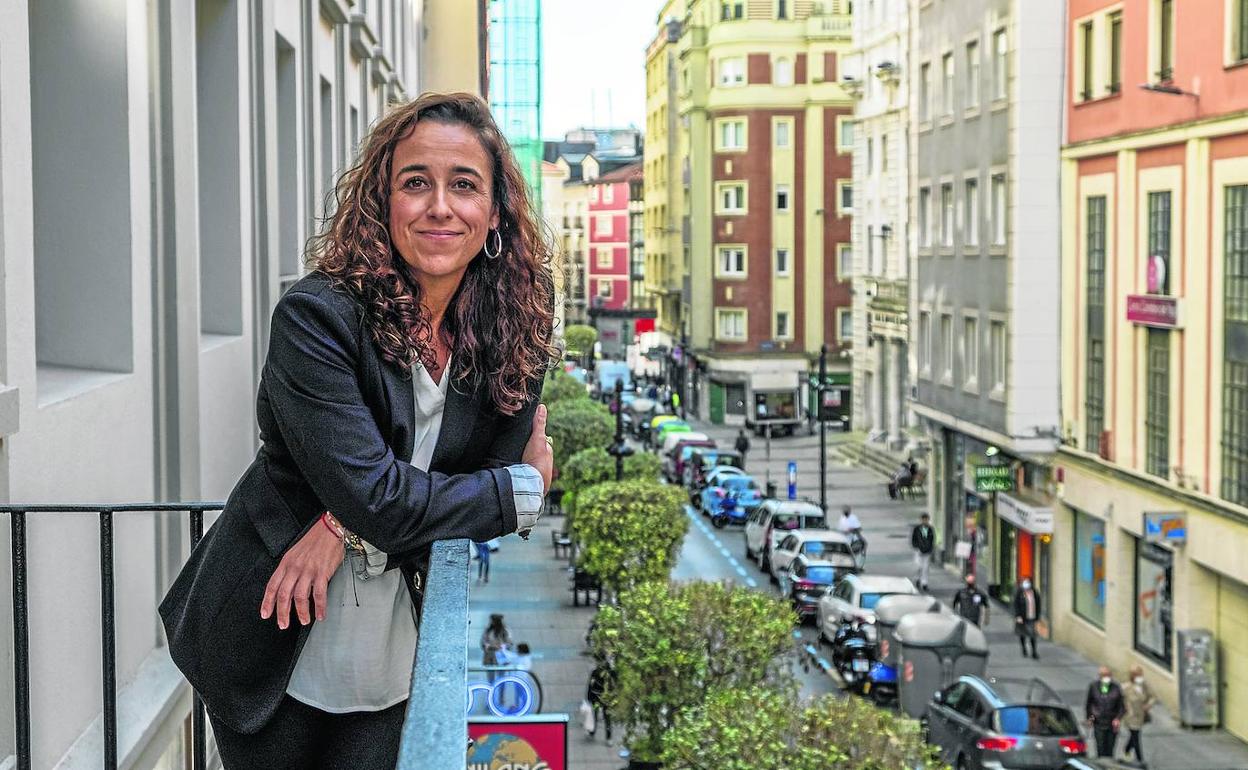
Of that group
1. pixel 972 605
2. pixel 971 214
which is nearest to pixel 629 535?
pixel 972 605

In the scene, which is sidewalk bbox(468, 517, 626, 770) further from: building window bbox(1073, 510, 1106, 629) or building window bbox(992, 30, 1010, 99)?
building window bbox(992, 30, 1010, 99)

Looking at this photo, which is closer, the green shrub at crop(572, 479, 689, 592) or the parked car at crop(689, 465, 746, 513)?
the green shrub at crop(572, 479, 689, 592)

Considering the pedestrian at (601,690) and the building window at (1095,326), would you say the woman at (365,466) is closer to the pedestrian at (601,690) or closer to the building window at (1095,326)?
the pedestrian at (601,690)

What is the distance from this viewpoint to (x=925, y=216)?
44.8 m

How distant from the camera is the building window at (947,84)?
4219 centimetres

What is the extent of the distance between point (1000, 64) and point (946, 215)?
551cm

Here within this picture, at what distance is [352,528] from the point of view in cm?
350

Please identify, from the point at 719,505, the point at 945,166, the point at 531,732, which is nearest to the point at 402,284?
the point at 531,732

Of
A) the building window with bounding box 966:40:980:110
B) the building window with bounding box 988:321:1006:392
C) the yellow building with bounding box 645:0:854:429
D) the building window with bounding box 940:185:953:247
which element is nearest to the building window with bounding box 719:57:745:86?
the yellow building with bounding box 645:0:854:429

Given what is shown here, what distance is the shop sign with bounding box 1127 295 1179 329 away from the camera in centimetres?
2950

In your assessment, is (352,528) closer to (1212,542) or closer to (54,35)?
(54,35)

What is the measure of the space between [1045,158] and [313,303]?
34466 millimetres

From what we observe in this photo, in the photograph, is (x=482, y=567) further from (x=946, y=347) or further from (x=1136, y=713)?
(x=1136, y=713)

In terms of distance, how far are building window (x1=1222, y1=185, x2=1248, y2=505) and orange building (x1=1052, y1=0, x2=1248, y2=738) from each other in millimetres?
33
